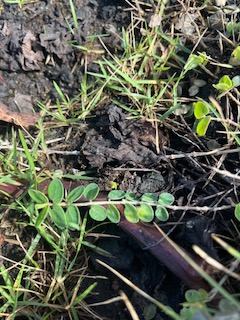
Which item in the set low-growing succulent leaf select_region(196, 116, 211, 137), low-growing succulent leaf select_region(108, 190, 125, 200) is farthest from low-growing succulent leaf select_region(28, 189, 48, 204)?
low-growing succulent leaf select_region(196, 116, 211, 137)

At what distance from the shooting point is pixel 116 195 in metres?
1.88

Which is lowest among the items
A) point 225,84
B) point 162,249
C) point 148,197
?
point 162,249

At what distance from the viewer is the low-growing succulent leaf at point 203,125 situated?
6.08ft

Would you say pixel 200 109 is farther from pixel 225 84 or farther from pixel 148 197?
pixel 148 197

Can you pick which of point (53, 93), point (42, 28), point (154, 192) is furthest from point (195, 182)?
point (42, 28)

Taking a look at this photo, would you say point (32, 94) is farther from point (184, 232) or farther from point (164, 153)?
point (184, 232)

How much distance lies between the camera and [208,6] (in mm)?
2143

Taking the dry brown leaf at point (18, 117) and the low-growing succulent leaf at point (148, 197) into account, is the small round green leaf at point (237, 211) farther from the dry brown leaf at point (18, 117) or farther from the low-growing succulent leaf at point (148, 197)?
the dry brown leaf at point (18, 117)

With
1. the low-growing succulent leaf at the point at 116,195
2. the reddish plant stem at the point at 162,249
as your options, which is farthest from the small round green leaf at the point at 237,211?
the low-growing succulent leaf at the point at 116,195

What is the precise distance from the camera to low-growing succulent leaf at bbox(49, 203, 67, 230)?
184cm

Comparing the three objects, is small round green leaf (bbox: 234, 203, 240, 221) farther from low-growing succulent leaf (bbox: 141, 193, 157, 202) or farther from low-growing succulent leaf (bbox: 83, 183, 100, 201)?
low-growing succulent leaf (bbox: 83, 183, 100, 201)

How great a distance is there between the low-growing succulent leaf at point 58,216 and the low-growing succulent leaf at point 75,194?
50 mm

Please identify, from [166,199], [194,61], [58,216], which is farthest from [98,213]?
[194,61]

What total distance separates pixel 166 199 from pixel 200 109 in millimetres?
365
